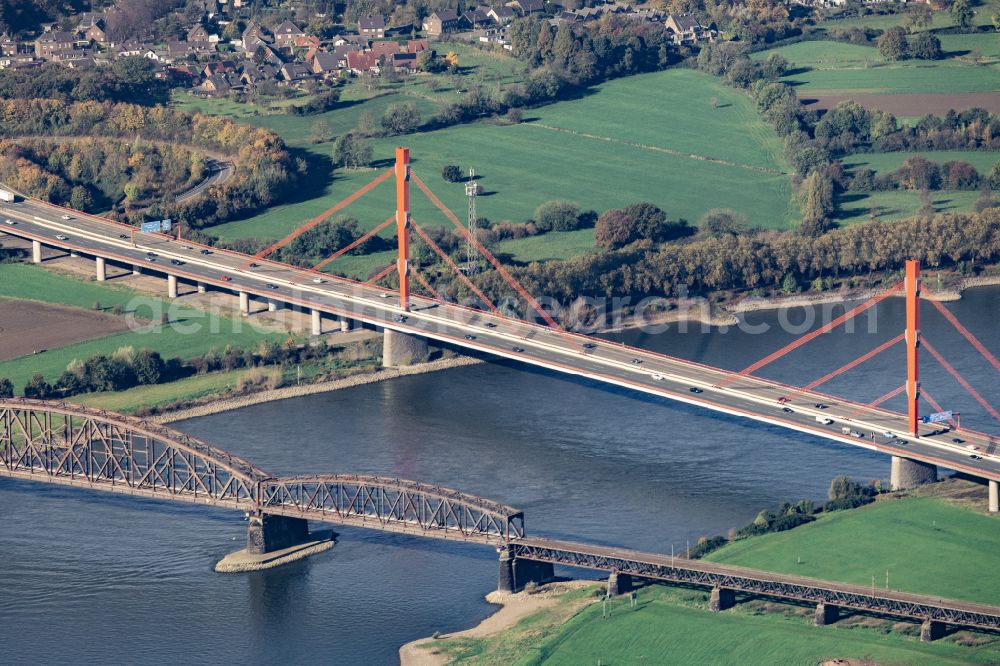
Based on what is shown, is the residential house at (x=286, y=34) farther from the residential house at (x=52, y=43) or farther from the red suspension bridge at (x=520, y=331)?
the red suspension bridge at (x=520, y=331)

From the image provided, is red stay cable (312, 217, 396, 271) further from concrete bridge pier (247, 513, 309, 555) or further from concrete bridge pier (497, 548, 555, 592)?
concrete bridge pier (497, 548, 555, 592)

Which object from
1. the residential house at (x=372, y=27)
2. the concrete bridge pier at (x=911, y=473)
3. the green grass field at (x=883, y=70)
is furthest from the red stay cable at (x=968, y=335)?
the residential house at (x=372, y=27)

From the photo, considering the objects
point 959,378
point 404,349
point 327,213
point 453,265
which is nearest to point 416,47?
point 327,213

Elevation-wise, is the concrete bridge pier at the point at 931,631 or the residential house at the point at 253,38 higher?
the residential house at the point at 253,38

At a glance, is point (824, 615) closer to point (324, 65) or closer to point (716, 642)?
point (716, 642)

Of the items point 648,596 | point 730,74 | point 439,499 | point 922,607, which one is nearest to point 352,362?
point 439,499

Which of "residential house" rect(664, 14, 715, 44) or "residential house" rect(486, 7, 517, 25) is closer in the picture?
"residential house" rect(664, 14, 715, 44)

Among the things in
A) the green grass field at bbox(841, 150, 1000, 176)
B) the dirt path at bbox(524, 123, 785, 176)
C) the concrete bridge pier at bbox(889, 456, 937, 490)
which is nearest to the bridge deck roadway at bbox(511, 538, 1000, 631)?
the concrete bridge pier at bbox(889, 456, 937, 490)

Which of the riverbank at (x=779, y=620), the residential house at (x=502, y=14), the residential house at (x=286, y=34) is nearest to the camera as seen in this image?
the riverbank at (x=779, y=620)
